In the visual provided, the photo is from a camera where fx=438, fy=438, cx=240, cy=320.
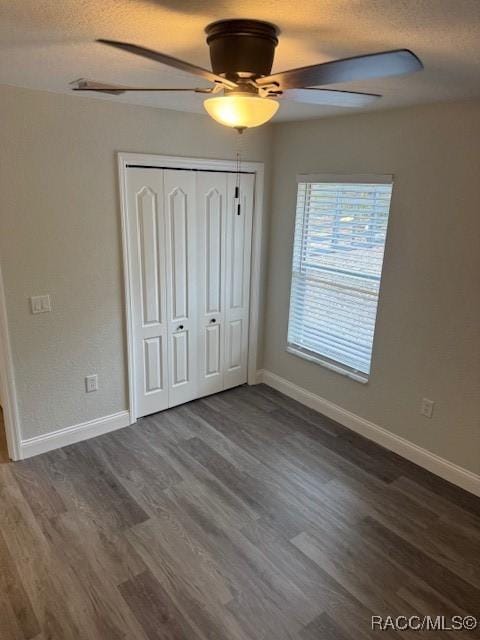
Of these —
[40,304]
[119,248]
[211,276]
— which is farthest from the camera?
[211,276]

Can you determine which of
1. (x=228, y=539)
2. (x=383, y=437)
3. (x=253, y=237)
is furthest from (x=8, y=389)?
(x=383, y=437)

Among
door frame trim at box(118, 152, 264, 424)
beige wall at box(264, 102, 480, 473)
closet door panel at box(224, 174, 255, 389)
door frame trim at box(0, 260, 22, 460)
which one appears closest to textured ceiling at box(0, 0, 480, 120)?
beige wall at box(264, 102, 480, 473)

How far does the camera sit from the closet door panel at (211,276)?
366 centimetres

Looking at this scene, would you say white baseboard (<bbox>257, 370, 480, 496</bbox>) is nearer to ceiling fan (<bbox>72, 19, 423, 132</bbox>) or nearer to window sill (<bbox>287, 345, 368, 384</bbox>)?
window sill (<bbox>287, 345, 368, 384</bbox>)

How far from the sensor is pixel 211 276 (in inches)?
152

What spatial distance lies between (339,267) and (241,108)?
7.33ft

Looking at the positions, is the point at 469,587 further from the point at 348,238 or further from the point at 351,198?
the point at 351,198

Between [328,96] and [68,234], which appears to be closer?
[328,96]

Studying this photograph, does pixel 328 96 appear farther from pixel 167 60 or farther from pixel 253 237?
pixel 253 237

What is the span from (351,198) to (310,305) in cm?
99

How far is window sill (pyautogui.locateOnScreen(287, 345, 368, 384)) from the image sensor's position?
11.6 feet

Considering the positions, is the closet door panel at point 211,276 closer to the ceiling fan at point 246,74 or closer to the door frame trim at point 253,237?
the door frame trim at point 253,237

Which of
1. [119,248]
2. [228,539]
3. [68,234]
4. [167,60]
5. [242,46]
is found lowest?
[228,539]

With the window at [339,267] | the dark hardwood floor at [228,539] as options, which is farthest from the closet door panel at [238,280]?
the dark hardwood floor at [228,539]
